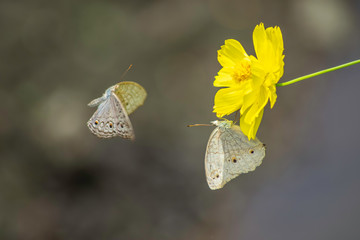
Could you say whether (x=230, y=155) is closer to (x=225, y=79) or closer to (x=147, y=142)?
(x=225, y=79)

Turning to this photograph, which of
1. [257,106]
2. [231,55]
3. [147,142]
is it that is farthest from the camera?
[147,142]

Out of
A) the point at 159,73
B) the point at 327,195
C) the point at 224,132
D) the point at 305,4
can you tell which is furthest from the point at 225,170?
the point at 305,4

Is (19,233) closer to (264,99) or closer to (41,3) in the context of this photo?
(41,3)

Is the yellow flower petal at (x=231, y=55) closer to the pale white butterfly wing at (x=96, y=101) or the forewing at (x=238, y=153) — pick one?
the forewing at (x=238, y=153)

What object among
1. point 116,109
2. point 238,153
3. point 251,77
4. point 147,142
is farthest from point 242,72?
point 147,142

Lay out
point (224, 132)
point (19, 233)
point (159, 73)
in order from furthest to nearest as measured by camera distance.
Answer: point (159, 73)
point (19, 233)
point (224, 132)

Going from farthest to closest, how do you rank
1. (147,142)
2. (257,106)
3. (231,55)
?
1. (147,142)
2. (231,55)
3. (257,106)

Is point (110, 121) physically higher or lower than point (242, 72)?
lower
